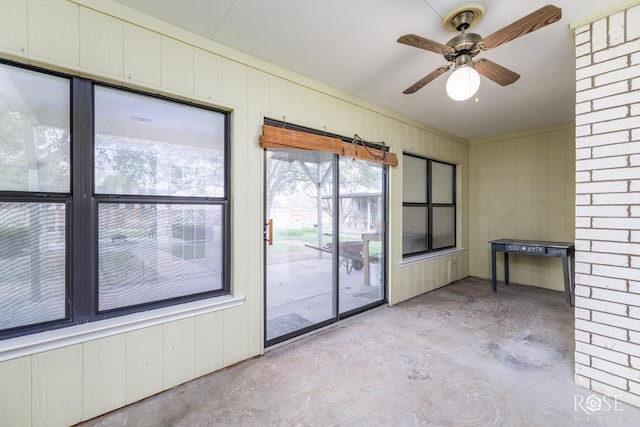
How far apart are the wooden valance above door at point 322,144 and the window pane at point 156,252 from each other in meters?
0.77

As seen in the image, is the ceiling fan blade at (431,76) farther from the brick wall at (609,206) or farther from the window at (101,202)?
the window at (101,202)

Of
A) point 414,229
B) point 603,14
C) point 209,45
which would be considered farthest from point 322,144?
point 414,229

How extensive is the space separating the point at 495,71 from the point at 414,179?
7.50ft

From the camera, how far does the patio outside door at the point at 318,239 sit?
2564 millimetres

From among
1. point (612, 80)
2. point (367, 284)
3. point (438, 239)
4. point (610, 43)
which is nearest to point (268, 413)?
point (367, 284)

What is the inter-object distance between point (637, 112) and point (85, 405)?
3.83m

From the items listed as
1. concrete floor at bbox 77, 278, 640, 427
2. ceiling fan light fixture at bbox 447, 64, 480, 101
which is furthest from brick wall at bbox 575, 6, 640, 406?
ceiling fan light fixture at bbox 447, 64, 480, 101

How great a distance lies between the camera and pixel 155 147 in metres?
1.96

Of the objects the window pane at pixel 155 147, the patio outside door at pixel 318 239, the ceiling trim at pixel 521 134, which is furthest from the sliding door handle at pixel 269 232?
the ceiling trim at pixel 521 134

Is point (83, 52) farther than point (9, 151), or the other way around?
point (83, 52)

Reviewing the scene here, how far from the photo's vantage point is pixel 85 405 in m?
1.66

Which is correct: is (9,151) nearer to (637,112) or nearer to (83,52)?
(83,52)

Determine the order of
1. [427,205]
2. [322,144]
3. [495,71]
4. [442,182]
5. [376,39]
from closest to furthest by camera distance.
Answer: [495,71]
[376,39]
[322,144]
[427,205]
[442,182]

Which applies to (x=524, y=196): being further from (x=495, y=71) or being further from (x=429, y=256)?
(x=495, y=71)
